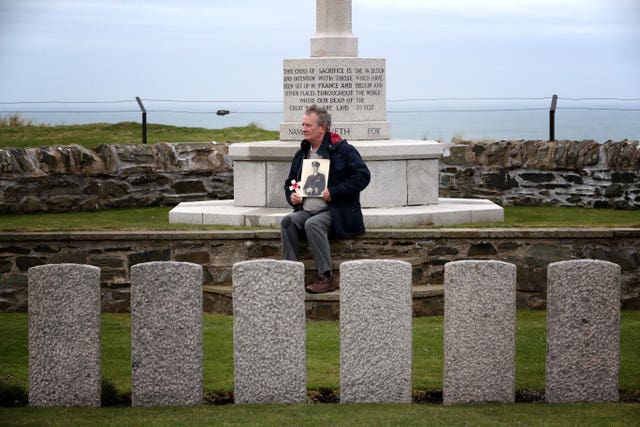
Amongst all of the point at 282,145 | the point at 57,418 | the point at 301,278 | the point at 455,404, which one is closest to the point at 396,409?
the point at 455,404

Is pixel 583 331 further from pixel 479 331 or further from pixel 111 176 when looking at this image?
pixel 111 176

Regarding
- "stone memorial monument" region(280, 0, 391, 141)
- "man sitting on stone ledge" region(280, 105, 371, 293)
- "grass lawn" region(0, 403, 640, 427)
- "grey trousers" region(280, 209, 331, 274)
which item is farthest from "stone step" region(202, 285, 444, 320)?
"grass lawn" region(0, 403, 640, 427)

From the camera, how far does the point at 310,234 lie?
35.3 feet

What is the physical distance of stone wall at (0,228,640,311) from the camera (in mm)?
11383

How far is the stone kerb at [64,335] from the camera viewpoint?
24.5 feet

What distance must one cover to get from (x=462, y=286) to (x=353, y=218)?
12.7 feet

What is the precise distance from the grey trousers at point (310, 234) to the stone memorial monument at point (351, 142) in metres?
1.46

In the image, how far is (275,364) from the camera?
7.46 metres

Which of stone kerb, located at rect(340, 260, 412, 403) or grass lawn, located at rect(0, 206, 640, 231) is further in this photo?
grass lawn, located at rect(0, 206, 640, 231)

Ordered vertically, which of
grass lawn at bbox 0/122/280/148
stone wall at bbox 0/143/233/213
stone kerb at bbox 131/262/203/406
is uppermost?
grass lawn at bbox 0/122/280/148

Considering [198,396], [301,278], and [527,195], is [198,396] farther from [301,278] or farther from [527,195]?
[527,195]

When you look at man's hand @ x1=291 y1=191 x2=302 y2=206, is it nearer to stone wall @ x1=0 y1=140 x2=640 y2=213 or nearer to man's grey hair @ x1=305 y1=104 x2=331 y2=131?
man's grey hair @ x1=305 y1=104 x2=331 y2=131

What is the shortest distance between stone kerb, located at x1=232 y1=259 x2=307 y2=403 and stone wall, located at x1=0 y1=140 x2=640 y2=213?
26.8 feet

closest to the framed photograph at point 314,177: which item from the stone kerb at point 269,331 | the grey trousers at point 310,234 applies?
the grey trousers at point 310,234
